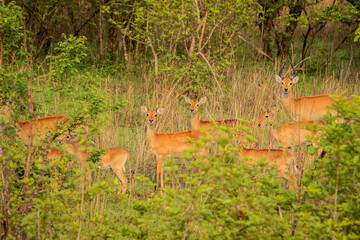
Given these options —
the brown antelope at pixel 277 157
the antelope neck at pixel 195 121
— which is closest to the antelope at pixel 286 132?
the brown antelope at pixel 277 157

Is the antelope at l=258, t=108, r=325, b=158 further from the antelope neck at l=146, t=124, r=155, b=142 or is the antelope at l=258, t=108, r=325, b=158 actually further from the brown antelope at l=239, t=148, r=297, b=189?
the antelope neck at l=146, t=124, r=155, b=142

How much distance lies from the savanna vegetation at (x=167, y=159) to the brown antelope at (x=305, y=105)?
0.97ft

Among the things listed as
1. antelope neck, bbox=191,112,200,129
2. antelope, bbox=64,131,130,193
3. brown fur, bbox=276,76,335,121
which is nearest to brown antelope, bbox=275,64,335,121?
brown fur, bbox=276,76,335,121

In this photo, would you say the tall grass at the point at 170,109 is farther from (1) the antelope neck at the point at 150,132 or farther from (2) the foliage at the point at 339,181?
(2) the foliage at the point at 339,181

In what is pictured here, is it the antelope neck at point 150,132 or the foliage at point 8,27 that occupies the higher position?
the foliage at point 8,27

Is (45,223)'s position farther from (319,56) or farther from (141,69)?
(319,56)

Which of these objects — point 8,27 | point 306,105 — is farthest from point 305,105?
point 8,27

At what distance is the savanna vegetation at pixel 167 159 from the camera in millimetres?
3686

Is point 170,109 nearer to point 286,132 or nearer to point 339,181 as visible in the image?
point 286,132

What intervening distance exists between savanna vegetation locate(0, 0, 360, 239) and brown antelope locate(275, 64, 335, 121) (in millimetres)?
297

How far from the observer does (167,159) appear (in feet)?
12.4

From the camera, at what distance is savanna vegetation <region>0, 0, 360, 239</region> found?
3.69 meters

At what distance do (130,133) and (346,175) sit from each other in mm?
5168

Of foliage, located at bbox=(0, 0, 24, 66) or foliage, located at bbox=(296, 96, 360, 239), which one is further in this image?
foliage, located at bbox=(0, 0, 24, 66)
